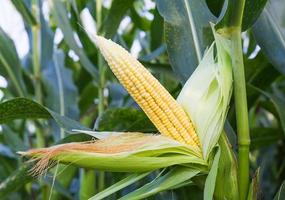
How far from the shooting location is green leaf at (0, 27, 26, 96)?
3.70 ft

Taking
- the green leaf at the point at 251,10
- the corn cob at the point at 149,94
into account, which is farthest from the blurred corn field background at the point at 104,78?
the corn cob at the point at 149,94

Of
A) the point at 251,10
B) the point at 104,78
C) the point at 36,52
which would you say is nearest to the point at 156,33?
the point at 104,78

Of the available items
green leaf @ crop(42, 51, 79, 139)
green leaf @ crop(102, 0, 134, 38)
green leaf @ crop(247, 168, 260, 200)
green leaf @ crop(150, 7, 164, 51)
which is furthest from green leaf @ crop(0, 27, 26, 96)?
green leaf @ crop(247, 168, 260, 200)

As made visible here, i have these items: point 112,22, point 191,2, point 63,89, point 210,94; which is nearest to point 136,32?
point 63,89

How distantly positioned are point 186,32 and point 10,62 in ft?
1.63

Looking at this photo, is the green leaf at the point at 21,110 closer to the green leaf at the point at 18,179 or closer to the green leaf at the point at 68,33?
the green leaf at the point at 18,179

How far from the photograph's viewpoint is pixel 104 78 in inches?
45.9

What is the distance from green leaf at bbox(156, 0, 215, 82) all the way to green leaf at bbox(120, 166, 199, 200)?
0.21 meters

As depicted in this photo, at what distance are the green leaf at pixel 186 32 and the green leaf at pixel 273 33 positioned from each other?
0.09m

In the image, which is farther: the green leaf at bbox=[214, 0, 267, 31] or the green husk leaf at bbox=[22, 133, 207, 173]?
the green leaf at bbox=[214, 0, 267, 31]

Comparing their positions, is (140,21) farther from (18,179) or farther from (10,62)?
(18,179)

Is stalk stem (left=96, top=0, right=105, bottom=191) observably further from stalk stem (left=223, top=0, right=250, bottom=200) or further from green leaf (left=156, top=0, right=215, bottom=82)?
stalk stem (left=223, top=0, right=250, bottom=200)

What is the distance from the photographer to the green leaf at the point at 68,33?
3.78 ft

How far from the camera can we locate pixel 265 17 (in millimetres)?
852
